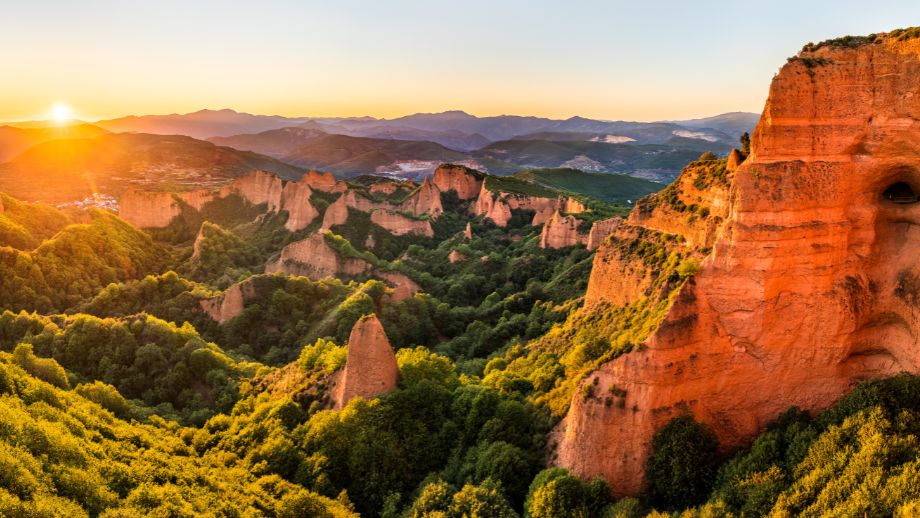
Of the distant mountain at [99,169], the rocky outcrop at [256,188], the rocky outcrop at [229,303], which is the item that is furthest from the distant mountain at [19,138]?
the rocky outcrop at [229,303]

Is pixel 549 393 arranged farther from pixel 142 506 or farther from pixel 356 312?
pixel 356 312

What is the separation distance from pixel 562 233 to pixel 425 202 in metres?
42.7

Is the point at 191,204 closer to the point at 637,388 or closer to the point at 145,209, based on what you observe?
the point at 145,209

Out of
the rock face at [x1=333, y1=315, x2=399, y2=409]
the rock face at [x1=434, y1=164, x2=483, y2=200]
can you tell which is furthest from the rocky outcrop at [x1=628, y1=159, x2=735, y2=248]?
the rock face at [x1=434, y1=164, x2=483, y2=200]

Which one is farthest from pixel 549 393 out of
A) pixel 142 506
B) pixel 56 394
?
pixel 56 394

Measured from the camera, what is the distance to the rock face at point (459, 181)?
120812mm

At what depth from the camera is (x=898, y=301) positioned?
1859cm

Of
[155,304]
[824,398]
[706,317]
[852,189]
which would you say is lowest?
[155,304]

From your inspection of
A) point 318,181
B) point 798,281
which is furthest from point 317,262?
point 798,281

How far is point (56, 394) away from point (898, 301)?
33563 millimetres

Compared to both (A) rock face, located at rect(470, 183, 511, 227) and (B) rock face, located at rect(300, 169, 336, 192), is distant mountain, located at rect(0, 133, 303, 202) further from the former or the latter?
(A) rock face, located at rect(470, 183, 511, 227)

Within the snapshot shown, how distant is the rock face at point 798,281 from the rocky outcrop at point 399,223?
223 feet

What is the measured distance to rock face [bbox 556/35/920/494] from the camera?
18.2 meters

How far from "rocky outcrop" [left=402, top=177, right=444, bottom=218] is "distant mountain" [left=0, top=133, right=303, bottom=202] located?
70.6m
